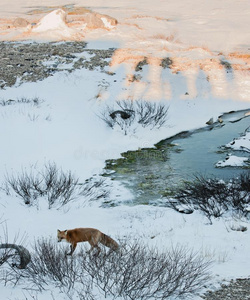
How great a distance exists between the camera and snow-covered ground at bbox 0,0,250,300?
8.47 meters

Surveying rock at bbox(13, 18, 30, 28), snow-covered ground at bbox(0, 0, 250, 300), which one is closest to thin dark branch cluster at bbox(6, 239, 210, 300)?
snow-covered ground at bbox(0, 0, 250, 300)

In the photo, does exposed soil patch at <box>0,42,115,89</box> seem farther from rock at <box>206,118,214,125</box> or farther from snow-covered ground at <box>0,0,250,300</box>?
rock at <box>206,118,214,125</box>

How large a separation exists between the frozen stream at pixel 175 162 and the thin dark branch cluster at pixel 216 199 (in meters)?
1.21

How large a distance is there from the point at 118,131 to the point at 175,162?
15.6 feet

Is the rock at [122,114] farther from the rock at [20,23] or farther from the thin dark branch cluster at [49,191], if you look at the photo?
the rock at [20,23]

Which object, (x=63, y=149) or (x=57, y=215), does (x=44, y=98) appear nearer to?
(x=63, y=149)

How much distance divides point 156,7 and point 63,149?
5628cm

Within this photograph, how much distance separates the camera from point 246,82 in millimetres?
28516

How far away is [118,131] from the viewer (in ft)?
63.2

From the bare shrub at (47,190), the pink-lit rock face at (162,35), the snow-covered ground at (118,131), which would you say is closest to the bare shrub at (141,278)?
the snow-covered ground at (118,131)

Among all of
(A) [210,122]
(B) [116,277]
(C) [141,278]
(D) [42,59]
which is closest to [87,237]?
(B) [116,277]

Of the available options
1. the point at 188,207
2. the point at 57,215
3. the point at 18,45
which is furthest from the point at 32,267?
the point at 18,45

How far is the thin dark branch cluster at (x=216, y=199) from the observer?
9.52 metres

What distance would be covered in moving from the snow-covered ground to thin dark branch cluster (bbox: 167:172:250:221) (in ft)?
1.06
